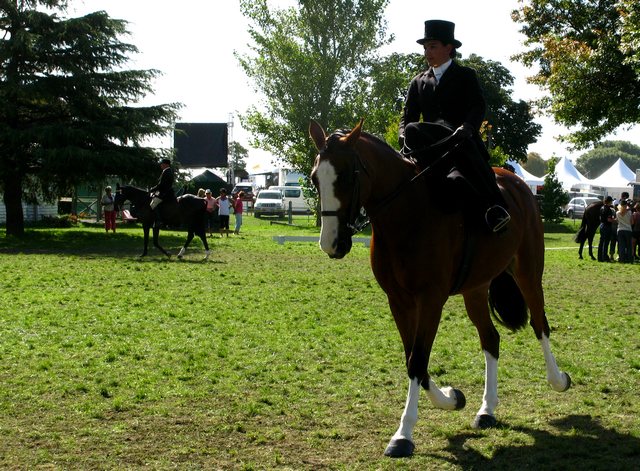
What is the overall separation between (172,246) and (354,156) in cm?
2389

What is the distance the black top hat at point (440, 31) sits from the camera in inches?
255

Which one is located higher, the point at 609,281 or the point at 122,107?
the point at 122,107

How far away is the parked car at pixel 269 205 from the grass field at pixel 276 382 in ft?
140

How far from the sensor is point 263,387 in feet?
24.9

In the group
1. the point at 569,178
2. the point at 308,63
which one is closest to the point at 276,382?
the point at 308,63

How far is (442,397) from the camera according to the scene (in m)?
6.30

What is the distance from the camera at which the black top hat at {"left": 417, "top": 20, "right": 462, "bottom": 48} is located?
6469 millimetres

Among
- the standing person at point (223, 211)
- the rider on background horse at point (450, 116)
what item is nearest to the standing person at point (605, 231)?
the standing person at point (223, 211)

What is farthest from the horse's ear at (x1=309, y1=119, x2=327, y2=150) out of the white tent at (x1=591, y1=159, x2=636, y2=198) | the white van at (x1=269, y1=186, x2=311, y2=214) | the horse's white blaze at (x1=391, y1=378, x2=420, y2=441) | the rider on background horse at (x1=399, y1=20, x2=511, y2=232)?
the white tent at (x1=591, y1=159, x2=636, y2=198)

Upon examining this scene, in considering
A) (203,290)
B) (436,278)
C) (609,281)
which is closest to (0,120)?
(203,290)

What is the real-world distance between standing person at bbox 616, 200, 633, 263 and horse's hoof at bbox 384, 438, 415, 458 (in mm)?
21571

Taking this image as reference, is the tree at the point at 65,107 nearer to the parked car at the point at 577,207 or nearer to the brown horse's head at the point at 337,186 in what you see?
the brown horse's head at the point at 337,186

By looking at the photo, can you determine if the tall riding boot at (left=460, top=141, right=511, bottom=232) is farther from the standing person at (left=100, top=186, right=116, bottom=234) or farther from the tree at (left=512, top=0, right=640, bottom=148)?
the standing person at (left=100, top=186, right=116, bottom=234)

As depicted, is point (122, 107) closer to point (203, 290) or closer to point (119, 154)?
point (119, 154)
